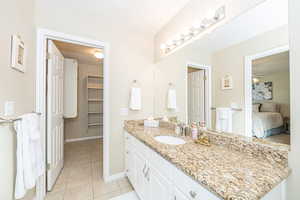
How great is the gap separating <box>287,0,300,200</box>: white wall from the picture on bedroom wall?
0.16 m

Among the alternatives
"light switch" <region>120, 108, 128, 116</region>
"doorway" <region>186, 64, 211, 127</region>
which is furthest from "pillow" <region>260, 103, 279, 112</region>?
"light switch" <region>120, 108, 128, 116</region>

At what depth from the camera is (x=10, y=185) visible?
100 cm

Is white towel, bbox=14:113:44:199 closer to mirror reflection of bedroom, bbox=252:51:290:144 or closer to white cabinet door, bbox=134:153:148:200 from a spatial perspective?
white cabinet door, bbox=134:153:148:200

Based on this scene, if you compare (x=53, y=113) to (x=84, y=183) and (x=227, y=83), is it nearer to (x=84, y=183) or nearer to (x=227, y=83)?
(x=84, y=183)

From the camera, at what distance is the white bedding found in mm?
863

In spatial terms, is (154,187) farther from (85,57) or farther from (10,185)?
(85,57)

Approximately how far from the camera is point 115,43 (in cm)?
191

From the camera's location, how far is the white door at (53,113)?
5.38 feet

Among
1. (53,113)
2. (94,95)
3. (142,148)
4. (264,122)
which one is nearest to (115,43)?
(53,113)

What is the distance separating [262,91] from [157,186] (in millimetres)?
1131

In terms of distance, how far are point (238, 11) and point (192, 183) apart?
4.30 feet

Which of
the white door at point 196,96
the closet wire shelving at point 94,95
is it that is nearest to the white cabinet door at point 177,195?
the white door at point 196,96

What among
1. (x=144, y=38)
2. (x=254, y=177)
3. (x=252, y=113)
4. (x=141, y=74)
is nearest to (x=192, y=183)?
(x=254, y=177)

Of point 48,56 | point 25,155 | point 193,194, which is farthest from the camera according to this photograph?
point 48,56
